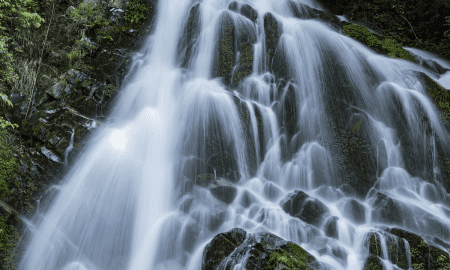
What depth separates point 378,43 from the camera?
32.0 ft

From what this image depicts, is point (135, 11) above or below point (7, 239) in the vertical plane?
above

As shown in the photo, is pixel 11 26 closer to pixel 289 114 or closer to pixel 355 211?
pixel 289 114

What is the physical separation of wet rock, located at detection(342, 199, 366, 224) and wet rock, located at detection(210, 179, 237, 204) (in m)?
2.77

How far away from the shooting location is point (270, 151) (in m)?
7.53

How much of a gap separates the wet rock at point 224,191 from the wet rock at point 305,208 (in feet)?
4.03

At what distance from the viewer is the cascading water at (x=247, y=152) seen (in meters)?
5.67

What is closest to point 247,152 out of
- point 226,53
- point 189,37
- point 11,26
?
point 226,53

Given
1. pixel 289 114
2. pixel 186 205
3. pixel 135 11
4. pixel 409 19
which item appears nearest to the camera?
pixel 186 205

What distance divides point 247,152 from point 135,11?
799 centimetres

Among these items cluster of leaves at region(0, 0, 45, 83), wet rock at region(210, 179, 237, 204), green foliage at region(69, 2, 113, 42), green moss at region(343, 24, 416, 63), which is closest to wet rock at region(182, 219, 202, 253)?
wet rock at region(210, 179, 237, 204)

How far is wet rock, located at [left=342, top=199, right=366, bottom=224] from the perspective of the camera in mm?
6277

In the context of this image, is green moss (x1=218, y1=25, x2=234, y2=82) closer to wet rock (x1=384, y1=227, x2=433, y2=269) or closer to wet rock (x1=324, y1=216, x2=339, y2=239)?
wet rock (x1=324, y1=216, x2=339, y2=239)

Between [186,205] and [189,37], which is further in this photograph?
[189,37]

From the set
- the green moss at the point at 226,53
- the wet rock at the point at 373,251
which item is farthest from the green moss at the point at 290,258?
the green moss at the point at 226,53
